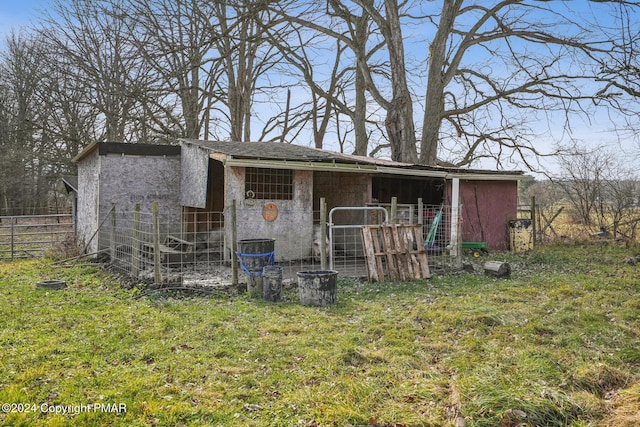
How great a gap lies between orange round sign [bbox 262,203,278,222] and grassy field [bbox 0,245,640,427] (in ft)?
12.2

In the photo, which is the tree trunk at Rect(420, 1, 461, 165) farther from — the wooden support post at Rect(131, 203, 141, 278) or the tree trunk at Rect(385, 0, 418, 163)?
the wooden support post at Rect(131, 203, 141, 278)

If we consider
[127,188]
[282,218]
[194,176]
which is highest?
[194,176]

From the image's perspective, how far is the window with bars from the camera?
11062mm

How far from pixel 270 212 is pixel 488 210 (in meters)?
7.59

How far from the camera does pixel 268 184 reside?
11.3 meters

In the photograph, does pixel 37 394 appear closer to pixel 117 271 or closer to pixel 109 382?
pixel 109 382

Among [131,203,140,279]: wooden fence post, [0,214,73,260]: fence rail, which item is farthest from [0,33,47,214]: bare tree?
[131,203,140,279]: wooden fence post

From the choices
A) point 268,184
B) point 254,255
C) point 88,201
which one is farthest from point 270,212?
point 88,201

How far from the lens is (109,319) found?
6121 mm

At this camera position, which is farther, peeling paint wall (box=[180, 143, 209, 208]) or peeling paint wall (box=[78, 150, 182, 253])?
peeling paint wall (box=[78, 150, 182, 253])

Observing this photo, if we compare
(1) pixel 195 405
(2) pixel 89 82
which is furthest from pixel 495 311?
(2) pixel 89 82

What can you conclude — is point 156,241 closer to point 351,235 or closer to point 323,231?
point 323,231

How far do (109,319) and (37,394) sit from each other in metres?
2.37

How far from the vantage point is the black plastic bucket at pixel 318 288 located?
712cm
